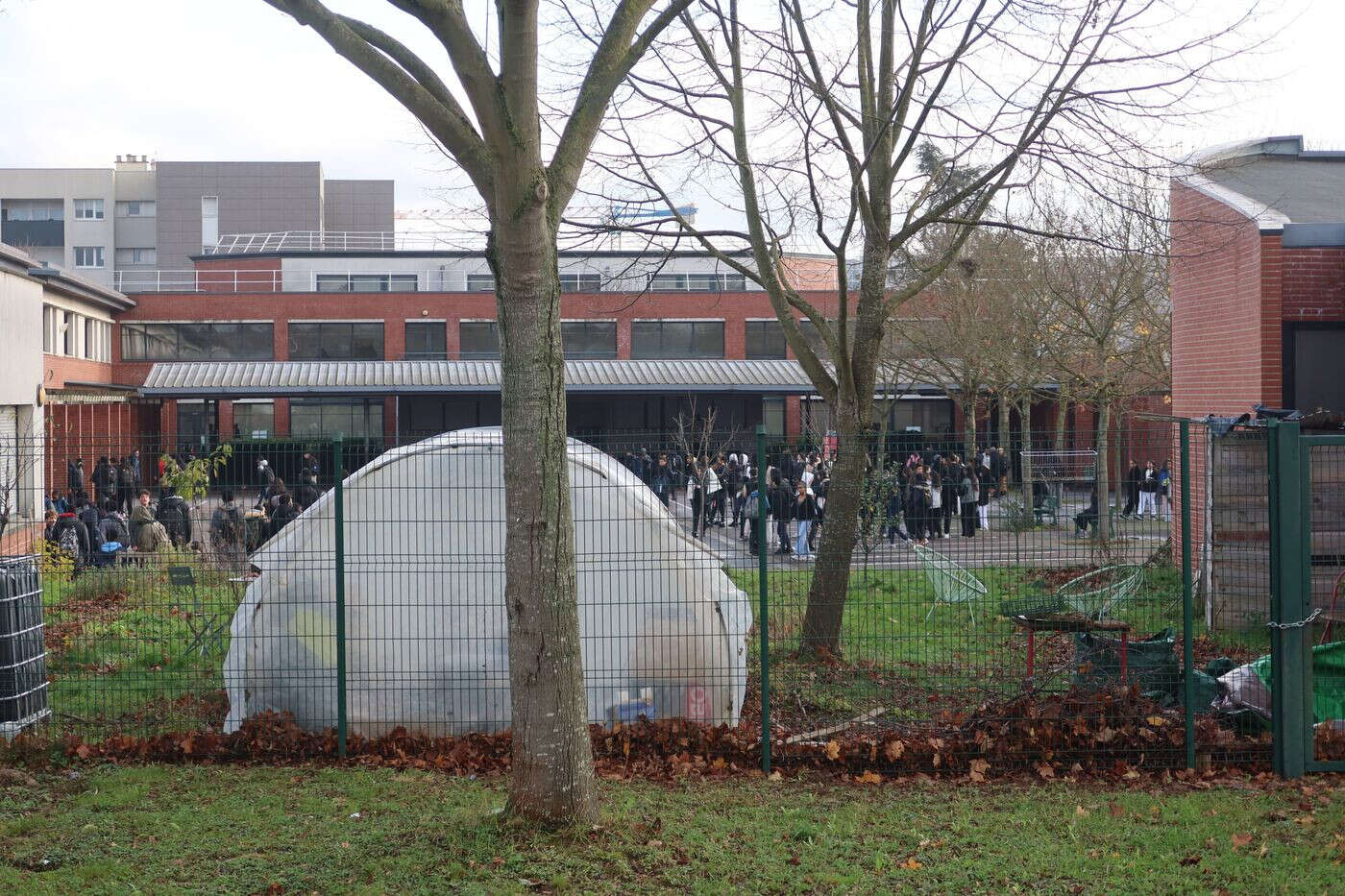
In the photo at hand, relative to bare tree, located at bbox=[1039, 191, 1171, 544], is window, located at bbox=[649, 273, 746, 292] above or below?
above

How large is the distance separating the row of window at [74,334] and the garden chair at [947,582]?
31180 millimetres

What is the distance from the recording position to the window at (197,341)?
148ft

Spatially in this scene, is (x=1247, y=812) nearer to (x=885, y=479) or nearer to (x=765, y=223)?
(x=885, y=479)

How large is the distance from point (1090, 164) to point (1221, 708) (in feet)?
16.1

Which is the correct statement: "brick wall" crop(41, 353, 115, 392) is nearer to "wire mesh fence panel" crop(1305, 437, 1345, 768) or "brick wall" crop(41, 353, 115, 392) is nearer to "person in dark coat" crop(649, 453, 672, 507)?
"person in dark coat" crop(649, 453, 672, 507)

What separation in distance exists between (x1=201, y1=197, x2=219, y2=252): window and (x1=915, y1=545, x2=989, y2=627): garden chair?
256 feet

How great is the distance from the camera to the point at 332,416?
4456 cm

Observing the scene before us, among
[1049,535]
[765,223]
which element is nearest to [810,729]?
[1049,535]

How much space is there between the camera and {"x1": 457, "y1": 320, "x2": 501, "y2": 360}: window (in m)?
47.1

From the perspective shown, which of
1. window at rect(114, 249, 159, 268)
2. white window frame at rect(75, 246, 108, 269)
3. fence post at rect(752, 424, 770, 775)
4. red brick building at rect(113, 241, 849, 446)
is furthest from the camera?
window at rect(114, 249, 159, 268)

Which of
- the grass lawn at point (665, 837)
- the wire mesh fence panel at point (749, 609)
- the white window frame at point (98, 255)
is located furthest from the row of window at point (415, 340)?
the white window frame at point (98, 255)

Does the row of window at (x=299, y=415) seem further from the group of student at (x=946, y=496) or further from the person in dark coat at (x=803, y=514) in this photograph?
the group of student at (x=946, y=496)

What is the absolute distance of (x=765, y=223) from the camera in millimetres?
11656

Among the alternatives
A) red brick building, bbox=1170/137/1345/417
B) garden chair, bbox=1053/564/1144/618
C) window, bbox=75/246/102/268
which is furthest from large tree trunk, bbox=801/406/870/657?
window, bbox=75/246/102/268
